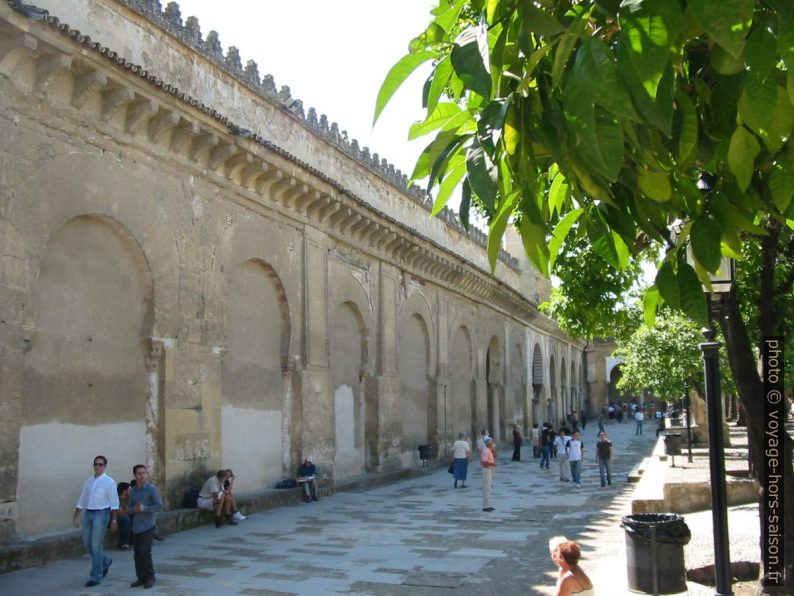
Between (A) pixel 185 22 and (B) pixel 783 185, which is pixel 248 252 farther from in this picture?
(B) pixel 783 185

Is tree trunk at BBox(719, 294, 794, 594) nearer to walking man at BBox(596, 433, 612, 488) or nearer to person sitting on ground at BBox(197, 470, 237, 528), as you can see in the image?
person sitting on ground at BBox(197, 470, 237, 528)

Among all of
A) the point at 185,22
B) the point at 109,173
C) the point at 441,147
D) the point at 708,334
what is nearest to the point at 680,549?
the point at 708,334

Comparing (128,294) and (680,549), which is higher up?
(128,294)

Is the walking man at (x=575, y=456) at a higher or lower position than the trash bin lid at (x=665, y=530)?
lower

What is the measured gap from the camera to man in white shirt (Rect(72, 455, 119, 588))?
872cm

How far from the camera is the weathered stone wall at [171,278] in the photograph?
10.4 metres

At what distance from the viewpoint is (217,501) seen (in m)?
12.8

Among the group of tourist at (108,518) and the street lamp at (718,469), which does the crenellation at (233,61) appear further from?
the street lamp at (718,469)

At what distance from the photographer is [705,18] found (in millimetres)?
1993

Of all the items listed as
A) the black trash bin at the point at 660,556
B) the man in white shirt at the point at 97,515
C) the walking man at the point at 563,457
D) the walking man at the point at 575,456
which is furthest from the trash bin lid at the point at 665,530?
the walking man at the point at 563,457

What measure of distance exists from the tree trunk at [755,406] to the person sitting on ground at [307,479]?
10122mm

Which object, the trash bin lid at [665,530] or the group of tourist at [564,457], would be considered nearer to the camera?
the trash bin lid at [665,530]

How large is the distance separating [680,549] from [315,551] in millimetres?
5057

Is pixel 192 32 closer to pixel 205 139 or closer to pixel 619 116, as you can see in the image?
pixel 205 139
